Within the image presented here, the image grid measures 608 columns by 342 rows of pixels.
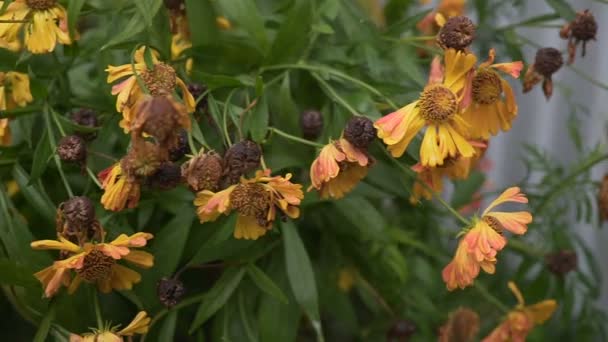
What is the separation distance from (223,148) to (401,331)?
11.2 inches

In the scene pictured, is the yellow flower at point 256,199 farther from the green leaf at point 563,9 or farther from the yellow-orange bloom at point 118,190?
the green leaf at point 563,9

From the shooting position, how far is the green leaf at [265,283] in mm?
665

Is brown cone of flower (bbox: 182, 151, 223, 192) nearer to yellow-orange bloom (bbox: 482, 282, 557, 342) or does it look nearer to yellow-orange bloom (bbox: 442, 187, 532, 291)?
yellow-orange bloom (bbox: 442, 187, 532, 291)

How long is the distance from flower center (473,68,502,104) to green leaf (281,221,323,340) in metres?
0.18

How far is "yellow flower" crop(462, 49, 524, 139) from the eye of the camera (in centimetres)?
63

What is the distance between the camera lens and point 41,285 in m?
0.63

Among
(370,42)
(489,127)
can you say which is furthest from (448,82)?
→ (370,42)

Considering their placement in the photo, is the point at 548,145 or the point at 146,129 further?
the point at 548,145

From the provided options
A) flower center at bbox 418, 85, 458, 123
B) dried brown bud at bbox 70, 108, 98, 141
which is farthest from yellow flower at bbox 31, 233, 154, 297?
flower center at bbox 418, 85, 458, 123

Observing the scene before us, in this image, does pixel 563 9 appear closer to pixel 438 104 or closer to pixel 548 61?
pixel 548 61

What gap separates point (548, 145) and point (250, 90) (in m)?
0.86

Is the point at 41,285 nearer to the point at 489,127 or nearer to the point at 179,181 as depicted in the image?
the point at 179,181

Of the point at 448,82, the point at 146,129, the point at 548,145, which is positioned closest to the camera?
the point at 146,129

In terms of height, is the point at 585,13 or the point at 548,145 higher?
the point at 585,13
